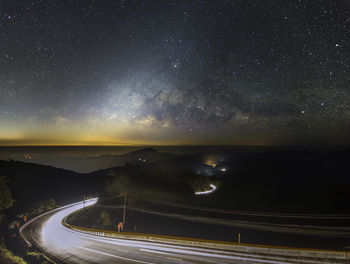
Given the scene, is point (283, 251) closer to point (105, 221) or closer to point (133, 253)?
point (133, 253)

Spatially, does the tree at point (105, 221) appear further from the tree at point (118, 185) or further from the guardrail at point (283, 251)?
the tree at point (118, 185)

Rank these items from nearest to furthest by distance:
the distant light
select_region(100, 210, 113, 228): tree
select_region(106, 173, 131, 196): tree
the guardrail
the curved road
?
1. the guardrail
2. the curved road
3. select_region(100, 210, 113, 228): tree
4. select_region(106, 173, 131, 196): tree
5. the distant light

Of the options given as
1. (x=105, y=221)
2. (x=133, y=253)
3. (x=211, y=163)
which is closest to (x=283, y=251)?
(x=133, y=253)

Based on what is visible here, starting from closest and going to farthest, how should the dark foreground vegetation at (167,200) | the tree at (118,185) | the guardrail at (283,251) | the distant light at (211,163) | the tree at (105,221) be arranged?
the guardrail at (283,251) < the dark foreground vegetation at (167,200) < the tree at (105,221) < the tree at (118,185) < the distant light at (211,163)

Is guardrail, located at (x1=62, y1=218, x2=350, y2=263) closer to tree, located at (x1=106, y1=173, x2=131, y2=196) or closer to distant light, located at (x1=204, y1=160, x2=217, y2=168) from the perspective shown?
tree, located at (x1=106, y1=173, x2=131, y2=196)

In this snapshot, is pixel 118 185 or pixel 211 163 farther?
pixel 211 163

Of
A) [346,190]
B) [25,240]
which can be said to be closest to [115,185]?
[25,240]

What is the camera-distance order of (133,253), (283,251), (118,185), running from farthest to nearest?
(118,185) < (133,253) < (283,251)

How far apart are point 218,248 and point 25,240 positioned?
2779 centimetres

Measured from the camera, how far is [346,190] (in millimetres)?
53500

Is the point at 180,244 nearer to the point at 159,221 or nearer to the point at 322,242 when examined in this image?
the point at 322,242

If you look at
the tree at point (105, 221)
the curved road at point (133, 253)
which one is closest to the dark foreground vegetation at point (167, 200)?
the tree at point (105, 221)

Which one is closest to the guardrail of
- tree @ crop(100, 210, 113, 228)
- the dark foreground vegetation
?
the dark foreground vegetation

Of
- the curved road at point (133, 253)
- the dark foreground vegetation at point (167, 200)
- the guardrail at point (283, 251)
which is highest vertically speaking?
the guardrail at point (283, 251)
